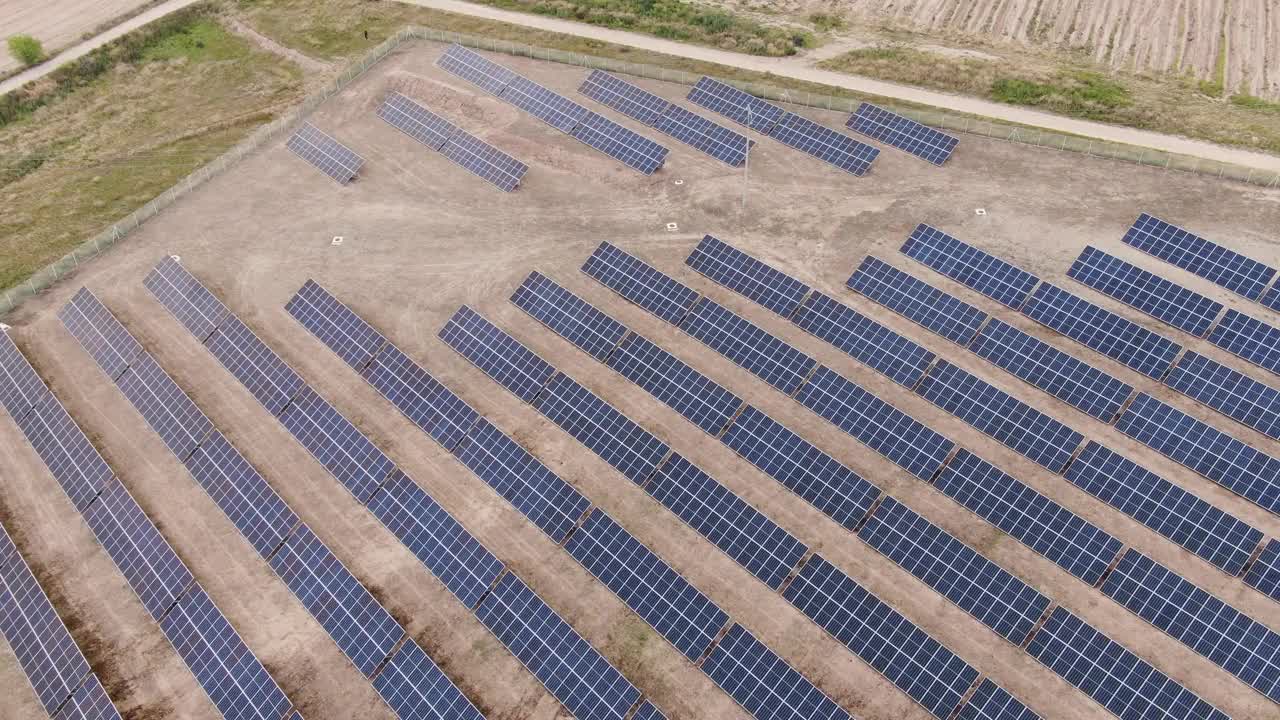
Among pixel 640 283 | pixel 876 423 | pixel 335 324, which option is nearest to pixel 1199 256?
pixel 876 423

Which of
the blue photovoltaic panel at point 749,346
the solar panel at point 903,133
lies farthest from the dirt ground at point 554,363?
the solar panel at point 903,133

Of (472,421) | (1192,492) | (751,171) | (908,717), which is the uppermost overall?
(751,171)

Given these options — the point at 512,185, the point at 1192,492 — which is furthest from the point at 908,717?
the point at 512,185

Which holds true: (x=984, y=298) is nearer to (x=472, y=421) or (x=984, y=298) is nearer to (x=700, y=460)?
(x=700, y=460)

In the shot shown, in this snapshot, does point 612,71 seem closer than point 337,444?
No

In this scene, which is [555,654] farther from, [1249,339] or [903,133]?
[903,133]

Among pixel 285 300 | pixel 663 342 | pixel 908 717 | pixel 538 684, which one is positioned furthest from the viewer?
pixel 285 300

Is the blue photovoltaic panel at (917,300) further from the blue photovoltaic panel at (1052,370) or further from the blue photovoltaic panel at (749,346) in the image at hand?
the blue photovoltaic panel at (749,346)
